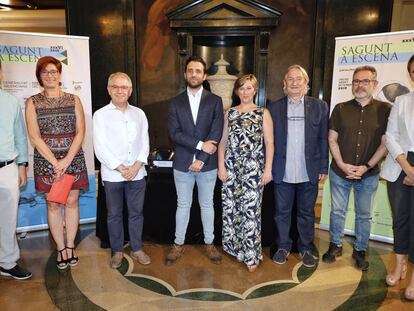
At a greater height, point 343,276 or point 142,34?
point 142,34

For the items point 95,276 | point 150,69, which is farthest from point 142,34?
point 95,276

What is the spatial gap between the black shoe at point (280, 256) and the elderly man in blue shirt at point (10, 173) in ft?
6.07

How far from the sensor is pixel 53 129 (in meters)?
2.43

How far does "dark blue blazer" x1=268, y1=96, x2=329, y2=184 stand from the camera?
2.47 meters

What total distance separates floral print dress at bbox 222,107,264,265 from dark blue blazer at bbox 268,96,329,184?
13cm

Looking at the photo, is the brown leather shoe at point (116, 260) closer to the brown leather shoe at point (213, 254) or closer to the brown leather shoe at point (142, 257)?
the brown leather shoe at point (142, 257)

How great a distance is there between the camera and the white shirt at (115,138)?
2.42 m

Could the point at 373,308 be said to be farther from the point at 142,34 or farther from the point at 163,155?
the point at 142,34

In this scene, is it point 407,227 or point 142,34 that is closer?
point 407,227

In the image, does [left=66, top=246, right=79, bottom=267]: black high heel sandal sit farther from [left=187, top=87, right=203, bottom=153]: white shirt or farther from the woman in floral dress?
[left=187, top=87, right=203, bottom=153]: white shirt

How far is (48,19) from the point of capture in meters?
7.50

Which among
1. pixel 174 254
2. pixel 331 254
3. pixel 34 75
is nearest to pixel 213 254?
pixel 174 254

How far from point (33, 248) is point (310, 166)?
2428 millimetres

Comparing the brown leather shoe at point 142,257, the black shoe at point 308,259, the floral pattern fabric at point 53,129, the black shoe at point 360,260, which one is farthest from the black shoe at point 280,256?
the floral pattern fabric at point 53,129
